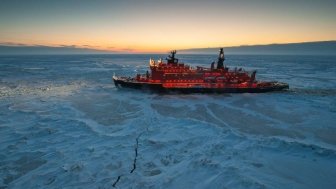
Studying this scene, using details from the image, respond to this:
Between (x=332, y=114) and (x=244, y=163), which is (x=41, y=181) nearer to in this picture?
(x=244, y=163)

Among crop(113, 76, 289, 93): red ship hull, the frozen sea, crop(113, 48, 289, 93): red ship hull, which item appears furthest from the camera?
crop(113, 48, 289, 93): red ship hull

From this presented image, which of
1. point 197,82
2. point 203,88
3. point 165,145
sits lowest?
point 165,145

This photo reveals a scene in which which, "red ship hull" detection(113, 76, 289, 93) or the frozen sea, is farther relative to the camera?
"red ship hull" detection(113, 76, 289, 93)

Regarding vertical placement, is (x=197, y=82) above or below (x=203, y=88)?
above

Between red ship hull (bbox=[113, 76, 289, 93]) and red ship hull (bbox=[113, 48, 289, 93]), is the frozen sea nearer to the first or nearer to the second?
red ship hull (bbox=[113, 76, 289, 93])

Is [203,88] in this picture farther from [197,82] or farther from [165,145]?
[165,145]

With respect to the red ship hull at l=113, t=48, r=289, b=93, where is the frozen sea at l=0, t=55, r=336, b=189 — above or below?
below

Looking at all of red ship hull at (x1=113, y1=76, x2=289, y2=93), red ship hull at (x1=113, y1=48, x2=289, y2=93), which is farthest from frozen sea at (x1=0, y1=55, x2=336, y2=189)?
red ship hull at (x1=113, y1=48, x2=289, y2=93)

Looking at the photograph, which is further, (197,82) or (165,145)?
(197,82)

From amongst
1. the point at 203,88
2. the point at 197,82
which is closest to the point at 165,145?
the point at 203,88

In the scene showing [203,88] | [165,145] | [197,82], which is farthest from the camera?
[197,82]

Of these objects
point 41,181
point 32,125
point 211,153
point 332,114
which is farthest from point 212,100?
point 41,181

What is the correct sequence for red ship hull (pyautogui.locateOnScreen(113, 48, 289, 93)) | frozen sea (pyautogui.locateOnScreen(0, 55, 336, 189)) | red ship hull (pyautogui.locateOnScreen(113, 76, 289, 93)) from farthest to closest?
red ship hull (pyautogui.locateOnScreen(113, 48, 289, 93)) < red ship hull (pyautogui.locateOnScreen(113, 76, 289, 93)) < frozen sea (pyautogui.locateOnScreen(0, 55, 336, 189))
